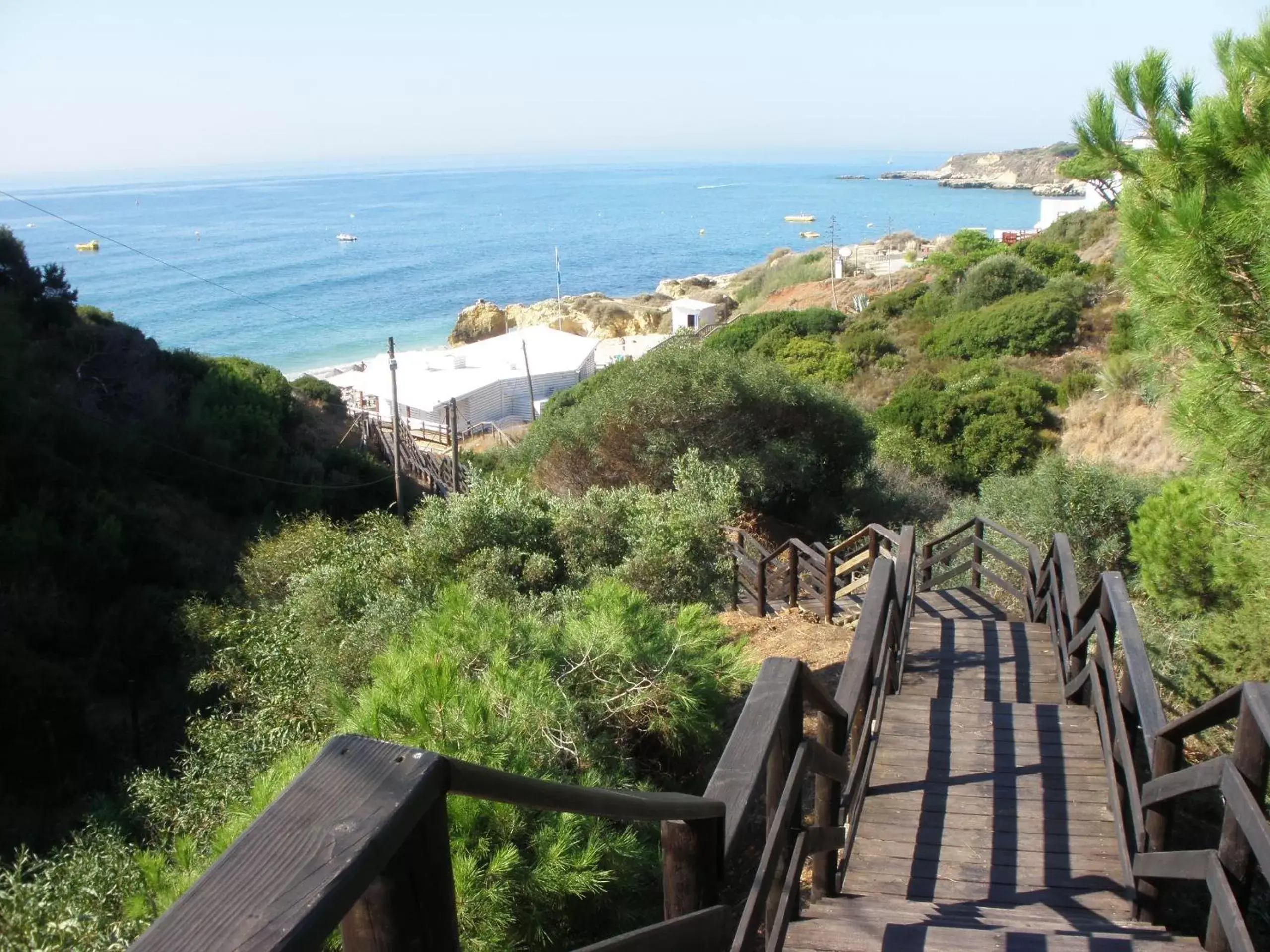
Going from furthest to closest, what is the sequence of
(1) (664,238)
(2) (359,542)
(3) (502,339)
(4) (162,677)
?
(1) (664,238), (3) (502,339), (4) (162,677), (2) (359,542)

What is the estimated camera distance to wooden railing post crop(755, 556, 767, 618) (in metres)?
10.5

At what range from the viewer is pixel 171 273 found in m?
81.1

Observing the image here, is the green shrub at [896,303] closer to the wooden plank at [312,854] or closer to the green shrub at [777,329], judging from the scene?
the green shrub at [777,329]

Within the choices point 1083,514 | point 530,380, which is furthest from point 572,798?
point 530,380

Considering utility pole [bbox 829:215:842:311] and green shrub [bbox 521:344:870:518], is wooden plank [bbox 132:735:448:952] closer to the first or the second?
green shrub [bbox 521:344:870:518]

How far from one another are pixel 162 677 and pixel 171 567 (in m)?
3.87

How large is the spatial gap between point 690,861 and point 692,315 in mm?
55550

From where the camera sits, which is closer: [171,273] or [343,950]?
[343,950]

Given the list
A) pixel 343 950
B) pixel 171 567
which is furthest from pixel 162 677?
pixel 343 950

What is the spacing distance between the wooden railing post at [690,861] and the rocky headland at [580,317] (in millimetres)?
57479

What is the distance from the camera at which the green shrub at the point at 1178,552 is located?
845 centimetres

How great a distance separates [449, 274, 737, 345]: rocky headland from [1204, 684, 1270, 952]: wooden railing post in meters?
56.7

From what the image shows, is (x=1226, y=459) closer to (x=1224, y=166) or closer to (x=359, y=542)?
(x=1224, y=166)

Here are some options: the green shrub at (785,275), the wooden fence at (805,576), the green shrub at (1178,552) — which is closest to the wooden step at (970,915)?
the wooden fence at (805,576)
